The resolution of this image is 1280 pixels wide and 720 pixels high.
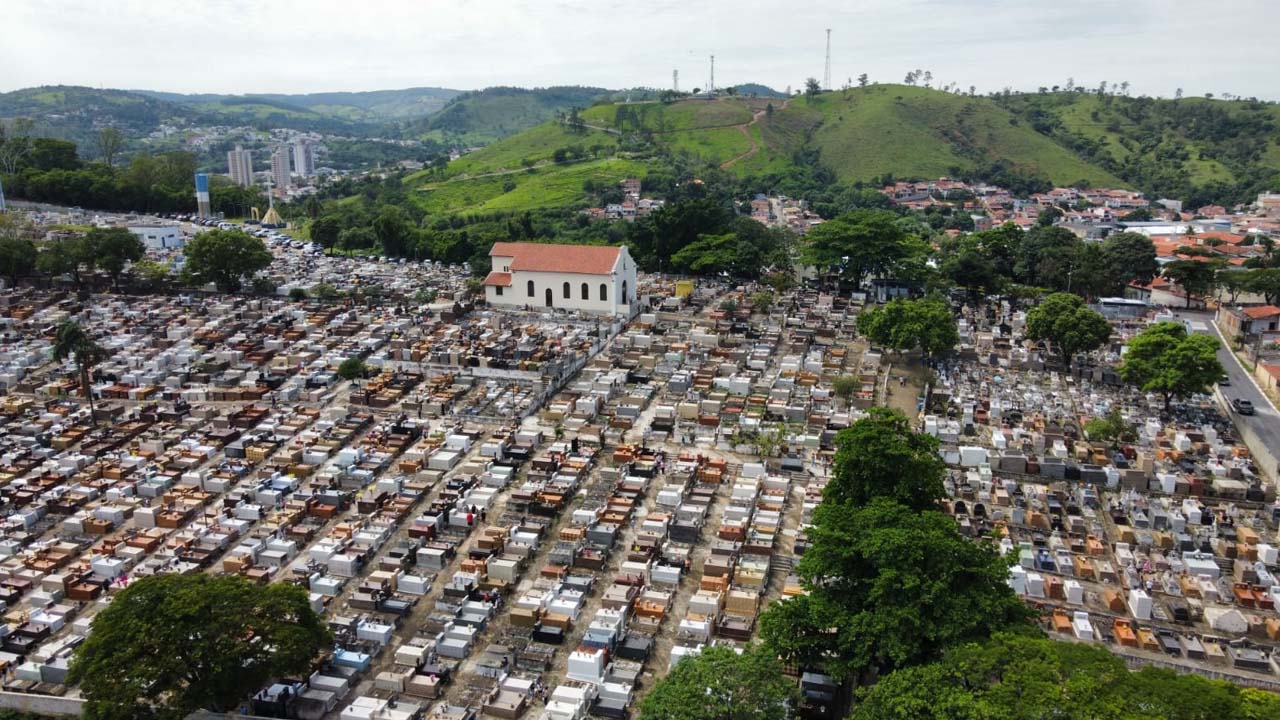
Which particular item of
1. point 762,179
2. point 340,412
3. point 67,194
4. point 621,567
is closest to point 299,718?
point 621,567

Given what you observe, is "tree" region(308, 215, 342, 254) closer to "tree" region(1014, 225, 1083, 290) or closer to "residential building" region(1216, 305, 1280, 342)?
"tree" region(1014, 225, 1083, 290)

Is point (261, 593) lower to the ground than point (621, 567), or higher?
higher

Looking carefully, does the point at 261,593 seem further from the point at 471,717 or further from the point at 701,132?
the point at 701,132

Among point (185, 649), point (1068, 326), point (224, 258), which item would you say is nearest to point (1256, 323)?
point (1068, 326)

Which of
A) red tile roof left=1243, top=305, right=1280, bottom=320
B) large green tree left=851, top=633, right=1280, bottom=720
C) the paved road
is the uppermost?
red tile roof left=1243, top=305, right=1280, bottom=320

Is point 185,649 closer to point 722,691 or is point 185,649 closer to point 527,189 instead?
point 722,691

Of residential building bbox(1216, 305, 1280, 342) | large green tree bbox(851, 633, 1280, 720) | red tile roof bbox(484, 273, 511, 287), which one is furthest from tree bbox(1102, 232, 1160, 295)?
large green tree bbox(851, 633, 1280, 720)
